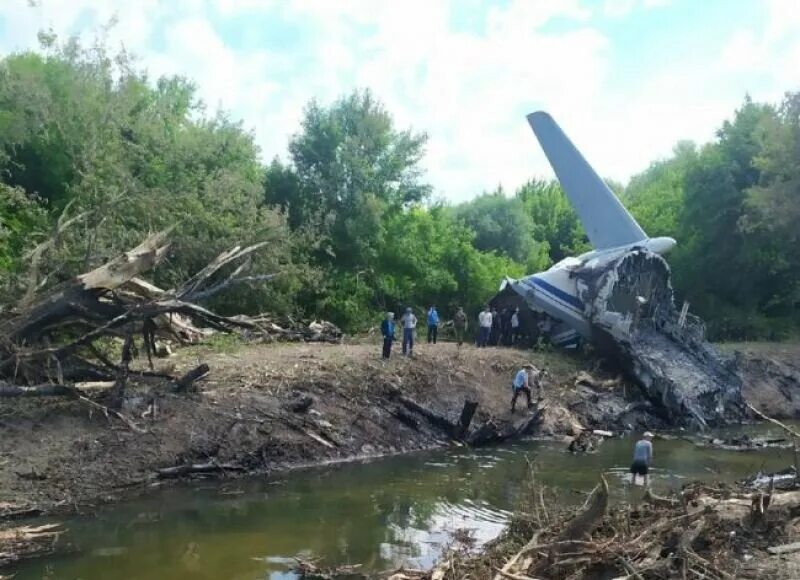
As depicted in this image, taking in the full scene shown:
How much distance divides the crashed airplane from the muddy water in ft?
17.9

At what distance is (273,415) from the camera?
17.7m

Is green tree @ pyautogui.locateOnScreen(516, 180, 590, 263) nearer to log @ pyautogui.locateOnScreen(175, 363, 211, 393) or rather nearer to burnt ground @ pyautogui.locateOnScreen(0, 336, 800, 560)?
burnt ground @ pyautogui.locateOnScreen(0, 336, 800, 560)

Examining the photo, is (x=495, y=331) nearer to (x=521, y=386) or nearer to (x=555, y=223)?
(x=521, y=386)

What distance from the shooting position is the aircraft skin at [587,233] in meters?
27.4

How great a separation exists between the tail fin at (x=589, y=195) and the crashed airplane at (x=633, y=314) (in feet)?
0.12

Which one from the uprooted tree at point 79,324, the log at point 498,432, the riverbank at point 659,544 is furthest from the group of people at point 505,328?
the riverbank at point 659,544

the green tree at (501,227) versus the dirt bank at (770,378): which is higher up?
the green tree at (501,227)

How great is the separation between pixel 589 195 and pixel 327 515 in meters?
19.8

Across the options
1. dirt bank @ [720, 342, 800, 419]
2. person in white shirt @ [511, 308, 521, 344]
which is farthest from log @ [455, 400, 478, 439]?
dirt bank @ [720, 342, 800, 419]

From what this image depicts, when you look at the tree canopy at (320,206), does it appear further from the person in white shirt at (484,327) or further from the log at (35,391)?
the person in white shirt at (484,327)

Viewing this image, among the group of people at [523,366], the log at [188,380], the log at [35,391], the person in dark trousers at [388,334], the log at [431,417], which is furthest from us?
the person in dark trousers at [388,334]

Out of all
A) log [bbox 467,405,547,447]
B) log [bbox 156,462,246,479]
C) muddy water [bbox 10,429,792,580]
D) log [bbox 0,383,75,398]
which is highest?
log [bbox 0,383,75,398]

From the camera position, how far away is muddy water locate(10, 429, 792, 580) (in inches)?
441

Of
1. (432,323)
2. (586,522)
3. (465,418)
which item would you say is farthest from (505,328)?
(586,522)
